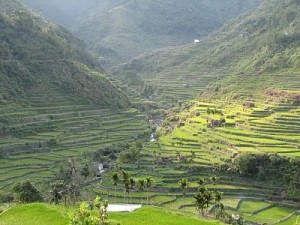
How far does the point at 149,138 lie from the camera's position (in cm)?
8906

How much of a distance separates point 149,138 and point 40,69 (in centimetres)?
2943

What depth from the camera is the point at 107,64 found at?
616ft

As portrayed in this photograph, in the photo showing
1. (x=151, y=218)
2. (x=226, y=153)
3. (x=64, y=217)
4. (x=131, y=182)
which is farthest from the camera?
(x=226, y=153)

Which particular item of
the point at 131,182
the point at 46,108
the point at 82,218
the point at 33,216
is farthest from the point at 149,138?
the point at 82,218

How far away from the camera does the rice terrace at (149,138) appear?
4894 centimetres

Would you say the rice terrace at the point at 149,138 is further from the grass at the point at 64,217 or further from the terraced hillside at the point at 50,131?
the terraced hillside at the point at 50,131

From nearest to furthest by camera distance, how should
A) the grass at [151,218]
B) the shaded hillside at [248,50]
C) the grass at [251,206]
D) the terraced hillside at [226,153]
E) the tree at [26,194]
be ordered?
the grass at [151,218] → the tree at [26,194] → the grass at [251,206] → the terraced hillside at [226,153] → the shaded hillside at [248,50]

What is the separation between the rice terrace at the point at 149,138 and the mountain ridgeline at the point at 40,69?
0.29 meters

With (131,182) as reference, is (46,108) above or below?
above

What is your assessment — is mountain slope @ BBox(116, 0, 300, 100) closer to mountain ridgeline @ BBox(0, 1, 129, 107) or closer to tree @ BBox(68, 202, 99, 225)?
mountain ridgeline @ BBox(0, 1, 129, 107)

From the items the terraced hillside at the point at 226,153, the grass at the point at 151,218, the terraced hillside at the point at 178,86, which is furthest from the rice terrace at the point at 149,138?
the terraced hillside at the point at 178,86

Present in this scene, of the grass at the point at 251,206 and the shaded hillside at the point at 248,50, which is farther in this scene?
the shaded hillside at the point at 248,50

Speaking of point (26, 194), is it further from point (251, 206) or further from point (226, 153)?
point (226, 153)

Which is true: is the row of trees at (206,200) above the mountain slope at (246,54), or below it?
below
